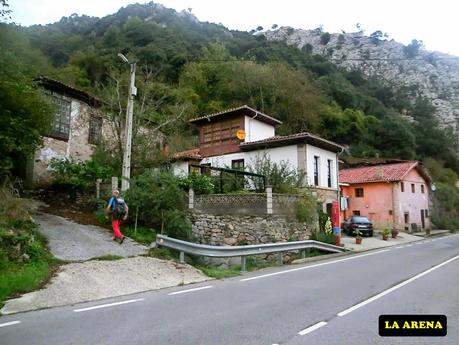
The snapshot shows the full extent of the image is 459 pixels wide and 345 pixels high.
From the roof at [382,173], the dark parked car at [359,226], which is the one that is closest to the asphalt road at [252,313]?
the dark parked car at [359,226]

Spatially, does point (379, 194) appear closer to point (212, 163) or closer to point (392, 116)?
point (212, 163)

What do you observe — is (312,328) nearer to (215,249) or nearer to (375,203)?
(215,249)

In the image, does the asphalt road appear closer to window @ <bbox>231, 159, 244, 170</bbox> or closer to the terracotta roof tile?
window @ <bbox>231, 159, 244, 170</bbox>

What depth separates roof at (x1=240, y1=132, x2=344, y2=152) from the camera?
945 inches

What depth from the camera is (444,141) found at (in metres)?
59.9

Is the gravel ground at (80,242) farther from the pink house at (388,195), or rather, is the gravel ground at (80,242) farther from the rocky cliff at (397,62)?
the rocky cliff at (397,62)

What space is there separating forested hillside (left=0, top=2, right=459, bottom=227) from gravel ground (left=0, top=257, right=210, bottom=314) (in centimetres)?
1423

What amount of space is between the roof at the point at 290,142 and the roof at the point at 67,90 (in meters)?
10.2

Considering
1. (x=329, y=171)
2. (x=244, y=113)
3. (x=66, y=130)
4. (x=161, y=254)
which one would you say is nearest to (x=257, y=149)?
(x=244, y=113)

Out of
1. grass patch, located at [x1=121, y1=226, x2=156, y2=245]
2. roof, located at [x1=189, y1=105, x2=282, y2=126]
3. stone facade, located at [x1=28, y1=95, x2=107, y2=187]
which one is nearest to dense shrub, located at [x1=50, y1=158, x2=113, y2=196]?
stone facade, located at [x1=28, y1=95, x2=107, y2=187]

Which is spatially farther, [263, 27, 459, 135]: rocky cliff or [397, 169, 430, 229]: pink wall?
[263, 27, 459, 135]: rocky cliff

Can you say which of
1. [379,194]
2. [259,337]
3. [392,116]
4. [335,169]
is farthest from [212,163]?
[392,116]

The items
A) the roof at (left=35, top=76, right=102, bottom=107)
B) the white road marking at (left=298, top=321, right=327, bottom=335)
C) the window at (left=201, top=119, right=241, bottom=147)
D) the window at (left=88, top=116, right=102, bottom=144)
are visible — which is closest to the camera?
the white road marking at (left=298, top=321, right=327, bottom=335)

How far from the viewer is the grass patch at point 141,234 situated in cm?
1360
